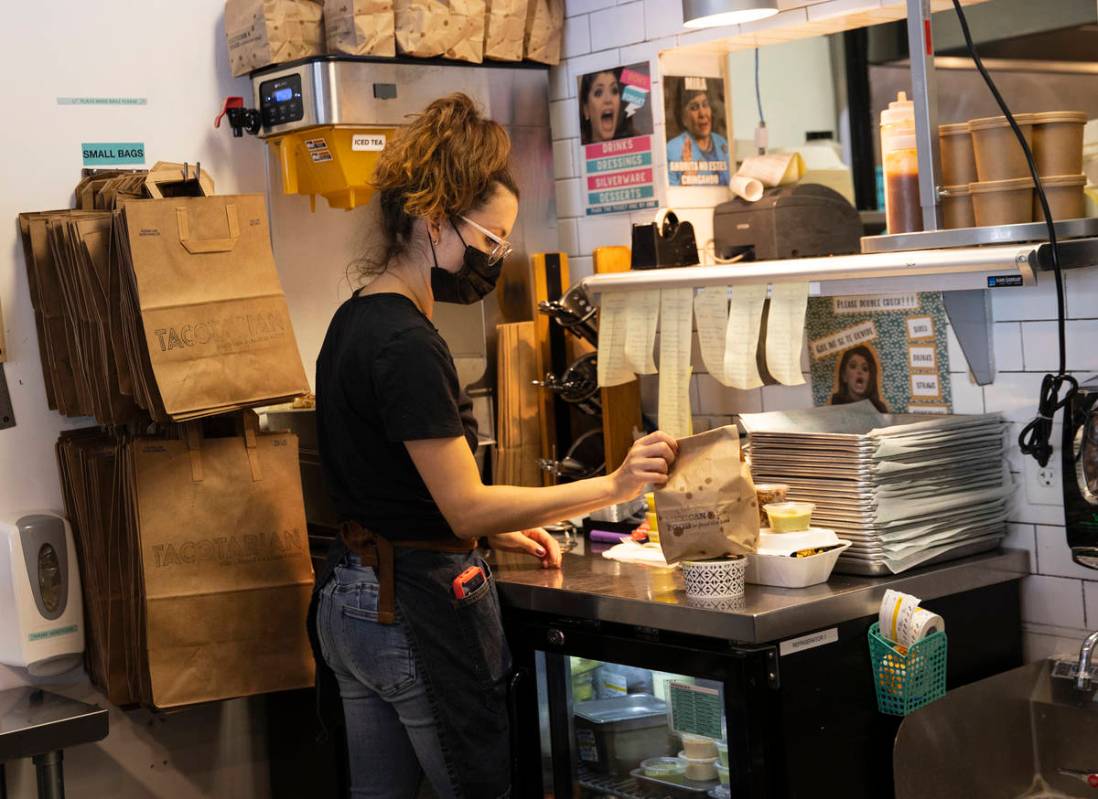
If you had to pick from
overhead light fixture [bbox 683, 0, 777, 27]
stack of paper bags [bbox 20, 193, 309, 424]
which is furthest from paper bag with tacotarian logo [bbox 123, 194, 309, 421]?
overhead light fixture [bbox 683, 0, 777, 27]

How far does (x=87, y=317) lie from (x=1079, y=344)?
221cm

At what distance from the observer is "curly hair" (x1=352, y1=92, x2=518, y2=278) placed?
8.75 feet

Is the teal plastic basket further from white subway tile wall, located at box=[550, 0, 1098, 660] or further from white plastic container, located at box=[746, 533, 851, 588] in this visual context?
white subway tile wall, located at box=[550, 0, 1098, 660]

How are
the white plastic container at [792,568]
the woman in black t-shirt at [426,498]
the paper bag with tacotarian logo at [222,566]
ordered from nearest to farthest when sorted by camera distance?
the woman in black t-shirt at [426,498]
the white plastic container at [792,568]
the paper bag with tacotarian logo at [222,566]

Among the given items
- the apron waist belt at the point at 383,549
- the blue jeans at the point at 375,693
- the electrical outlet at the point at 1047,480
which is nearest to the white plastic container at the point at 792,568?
the electrical outlet at the point at 1047,480

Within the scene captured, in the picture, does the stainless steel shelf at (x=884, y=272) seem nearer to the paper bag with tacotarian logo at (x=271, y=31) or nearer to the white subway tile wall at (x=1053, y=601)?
the white subway tile wall at (x=1053, y=601)

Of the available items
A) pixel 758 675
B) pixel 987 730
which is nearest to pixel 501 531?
pixel 758 675

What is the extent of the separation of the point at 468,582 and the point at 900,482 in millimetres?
926

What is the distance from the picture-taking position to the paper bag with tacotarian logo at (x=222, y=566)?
3.11 m

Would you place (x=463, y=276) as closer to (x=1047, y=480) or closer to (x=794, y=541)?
(x=794, y=541)

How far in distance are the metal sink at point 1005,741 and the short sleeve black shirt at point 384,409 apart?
1.02 metres

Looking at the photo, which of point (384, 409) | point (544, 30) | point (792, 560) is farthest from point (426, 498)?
point (544, 30)

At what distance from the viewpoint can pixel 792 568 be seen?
2742mm

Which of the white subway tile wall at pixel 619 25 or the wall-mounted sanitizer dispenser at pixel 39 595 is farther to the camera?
the white subway tile wall at pixel 619 25
